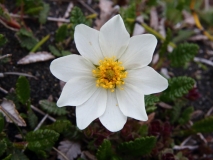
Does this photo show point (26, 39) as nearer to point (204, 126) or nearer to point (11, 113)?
point (11, 113)

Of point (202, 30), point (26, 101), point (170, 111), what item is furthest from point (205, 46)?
point (26, 101)

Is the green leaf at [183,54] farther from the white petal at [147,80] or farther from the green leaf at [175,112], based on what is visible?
the white petal at [147,80]

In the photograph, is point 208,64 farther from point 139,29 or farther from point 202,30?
point 139,29

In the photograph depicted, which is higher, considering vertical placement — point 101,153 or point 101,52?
point 101,52

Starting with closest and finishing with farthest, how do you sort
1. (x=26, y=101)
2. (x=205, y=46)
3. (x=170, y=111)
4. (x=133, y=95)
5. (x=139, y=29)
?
(x=133, y=95) → (x=26, y=101) → (x=170, y=111) → (x=139, y=29) → (x=205, y=46)

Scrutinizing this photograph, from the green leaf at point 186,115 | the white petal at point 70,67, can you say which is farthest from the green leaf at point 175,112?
the white petal at point 70,67

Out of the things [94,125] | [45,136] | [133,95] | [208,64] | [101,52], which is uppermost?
[101,52]

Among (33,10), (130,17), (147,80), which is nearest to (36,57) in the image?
(33,10)
